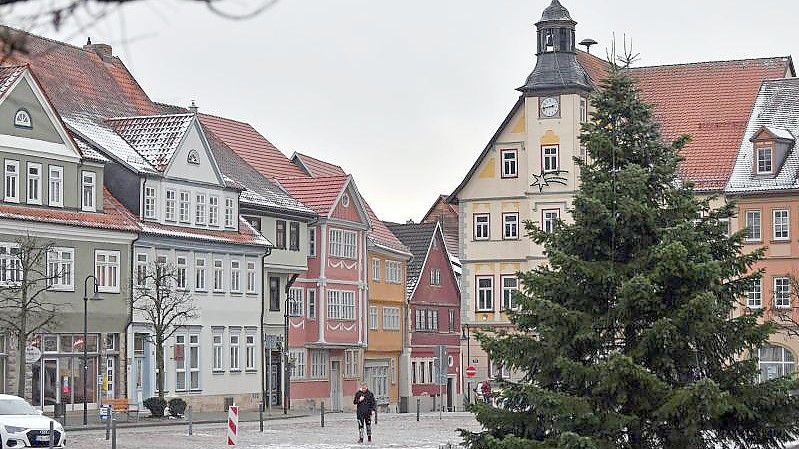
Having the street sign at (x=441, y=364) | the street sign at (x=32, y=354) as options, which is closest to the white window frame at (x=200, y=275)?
the street sign at (x=441, y=364)

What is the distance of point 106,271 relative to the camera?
5209cm

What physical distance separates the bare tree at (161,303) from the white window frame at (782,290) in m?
22.6

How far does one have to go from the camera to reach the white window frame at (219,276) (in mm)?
58656

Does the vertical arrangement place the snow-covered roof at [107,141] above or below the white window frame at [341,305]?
above

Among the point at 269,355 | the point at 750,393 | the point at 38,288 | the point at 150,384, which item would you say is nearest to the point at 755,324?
the point at 750,393

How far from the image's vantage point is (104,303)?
169 ft

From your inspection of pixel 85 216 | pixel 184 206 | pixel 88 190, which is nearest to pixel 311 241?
pixel 184 206

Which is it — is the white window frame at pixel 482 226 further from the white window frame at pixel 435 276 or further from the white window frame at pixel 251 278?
the white window frame at pixel 435 276

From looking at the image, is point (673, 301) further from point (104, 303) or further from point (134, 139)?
point (134, 139)

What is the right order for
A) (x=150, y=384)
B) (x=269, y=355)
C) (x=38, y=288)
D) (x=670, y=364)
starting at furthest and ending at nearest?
(x=269, y=355)
(x=150, y=384)
(x=38, y=288)
(x=670, y=364)

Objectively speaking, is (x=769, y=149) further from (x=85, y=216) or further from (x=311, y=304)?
(x=85, y=216)

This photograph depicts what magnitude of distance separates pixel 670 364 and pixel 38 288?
1293 inches

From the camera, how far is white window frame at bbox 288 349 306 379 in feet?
213

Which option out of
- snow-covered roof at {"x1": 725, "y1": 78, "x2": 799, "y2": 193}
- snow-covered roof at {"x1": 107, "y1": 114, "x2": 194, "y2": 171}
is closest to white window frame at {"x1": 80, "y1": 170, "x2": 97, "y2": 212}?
snow-covered roof at {"x1": 107, "y1": 114, "x2": 194, "y2": 171}
